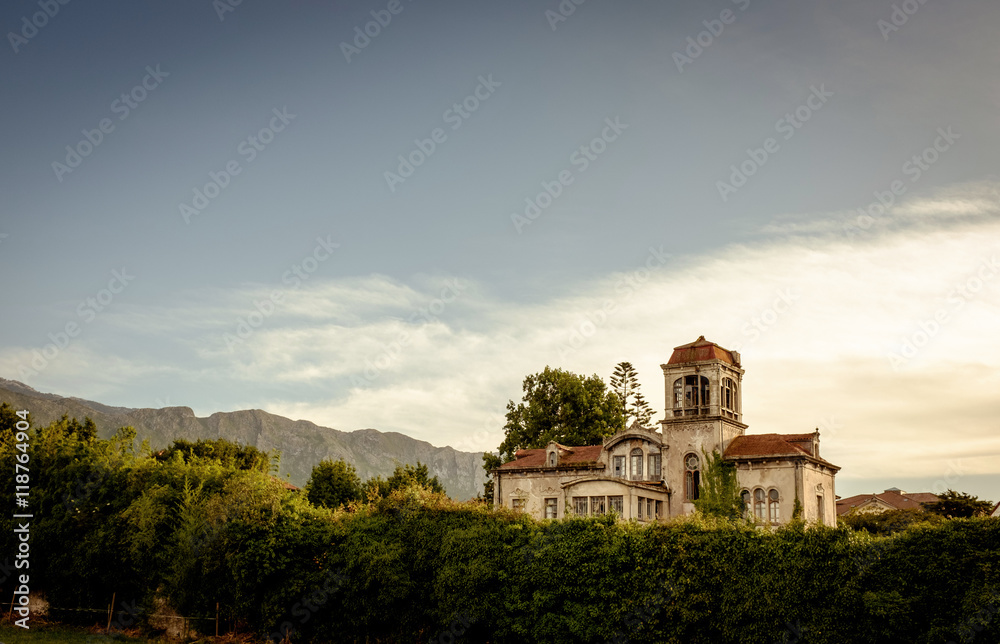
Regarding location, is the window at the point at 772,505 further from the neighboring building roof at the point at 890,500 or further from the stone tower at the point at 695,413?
the neighboring building roof at the point at 890,500

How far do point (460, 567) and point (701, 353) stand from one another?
29.0 metres

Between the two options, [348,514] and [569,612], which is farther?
[348,514]

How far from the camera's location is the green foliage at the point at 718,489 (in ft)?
149

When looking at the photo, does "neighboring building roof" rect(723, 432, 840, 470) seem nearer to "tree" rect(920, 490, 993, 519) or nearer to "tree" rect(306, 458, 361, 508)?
"tree" rect(920, 490, 993, 519)

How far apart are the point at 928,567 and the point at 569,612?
9307mm

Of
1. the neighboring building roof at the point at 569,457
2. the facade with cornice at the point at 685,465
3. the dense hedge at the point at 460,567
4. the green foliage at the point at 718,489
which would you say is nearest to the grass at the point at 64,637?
the dense hedge at the point at 460,567

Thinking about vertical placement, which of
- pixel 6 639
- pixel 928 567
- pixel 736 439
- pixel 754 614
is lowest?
pixel 6 639

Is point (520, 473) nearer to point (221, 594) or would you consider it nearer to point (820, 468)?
point (820, 468)

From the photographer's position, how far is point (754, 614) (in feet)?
67.9

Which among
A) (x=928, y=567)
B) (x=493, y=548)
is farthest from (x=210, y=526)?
(x=928, y=567)

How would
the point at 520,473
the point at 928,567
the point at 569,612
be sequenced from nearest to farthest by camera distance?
the point at 928,567, the point at 569,612, the point at 520,473

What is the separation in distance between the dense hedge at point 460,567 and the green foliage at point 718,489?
2354 cm

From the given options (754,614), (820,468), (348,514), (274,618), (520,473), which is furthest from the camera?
(520,473)

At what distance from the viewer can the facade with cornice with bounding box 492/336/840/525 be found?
1773 inches
